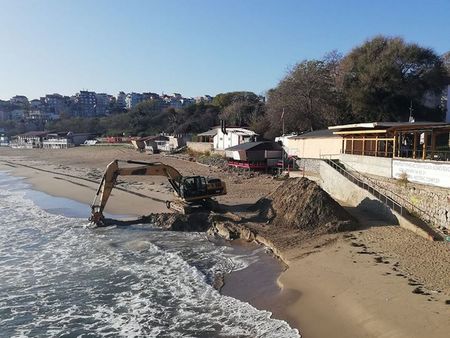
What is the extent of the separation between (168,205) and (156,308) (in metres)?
13.8

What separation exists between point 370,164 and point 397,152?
1598 mm

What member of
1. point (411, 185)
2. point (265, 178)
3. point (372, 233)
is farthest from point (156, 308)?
point (265, 178)

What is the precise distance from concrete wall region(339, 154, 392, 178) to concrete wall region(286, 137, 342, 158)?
5.79 meters

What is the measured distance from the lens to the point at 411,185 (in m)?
21.1

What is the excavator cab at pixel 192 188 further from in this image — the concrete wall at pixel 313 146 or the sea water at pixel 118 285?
the concrete wall at pixel 313 146

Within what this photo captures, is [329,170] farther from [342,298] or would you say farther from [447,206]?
[342,298]

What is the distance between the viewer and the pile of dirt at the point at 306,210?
21.1 meters

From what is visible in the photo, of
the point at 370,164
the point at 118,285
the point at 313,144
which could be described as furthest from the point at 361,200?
the point at 313,144

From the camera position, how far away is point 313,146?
4072 cm

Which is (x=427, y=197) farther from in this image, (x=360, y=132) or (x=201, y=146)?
(x=201, y=146)

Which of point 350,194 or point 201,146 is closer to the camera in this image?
point 350,194

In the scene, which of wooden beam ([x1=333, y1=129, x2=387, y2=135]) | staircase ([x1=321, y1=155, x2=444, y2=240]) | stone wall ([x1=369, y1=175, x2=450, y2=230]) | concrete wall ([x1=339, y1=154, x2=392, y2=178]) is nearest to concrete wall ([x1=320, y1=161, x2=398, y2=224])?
staircase ([x1=321, y1=155, x2=444, y2=240])

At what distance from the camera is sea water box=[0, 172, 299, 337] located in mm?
12586

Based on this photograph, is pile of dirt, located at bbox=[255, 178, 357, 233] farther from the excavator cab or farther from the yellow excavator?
the excavator cab
